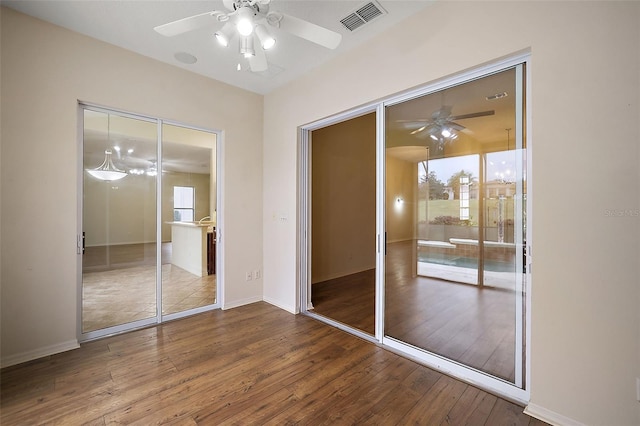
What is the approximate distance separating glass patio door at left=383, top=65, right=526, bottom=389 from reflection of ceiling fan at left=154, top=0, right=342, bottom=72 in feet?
3.80

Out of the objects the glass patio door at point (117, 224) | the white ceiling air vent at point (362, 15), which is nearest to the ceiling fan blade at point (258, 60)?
the white ceiling air vent at point (362, 15)

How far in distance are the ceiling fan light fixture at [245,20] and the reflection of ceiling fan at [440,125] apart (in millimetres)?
1638

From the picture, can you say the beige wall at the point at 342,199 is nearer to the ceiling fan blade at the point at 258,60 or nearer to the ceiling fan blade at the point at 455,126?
the ceiling fan blade at the point at 258,60

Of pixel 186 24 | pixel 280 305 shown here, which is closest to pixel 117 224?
pixel 280 305

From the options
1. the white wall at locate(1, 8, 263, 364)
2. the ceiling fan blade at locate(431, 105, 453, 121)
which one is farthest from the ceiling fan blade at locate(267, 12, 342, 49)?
the white wall at locate(1, 8, 263, 364)

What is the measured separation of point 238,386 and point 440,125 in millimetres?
2778

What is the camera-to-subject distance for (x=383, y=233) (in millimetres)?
2828

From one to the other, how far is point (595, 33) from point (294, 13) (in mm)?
2190

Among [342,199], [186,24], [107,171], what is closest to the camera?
[186,24]

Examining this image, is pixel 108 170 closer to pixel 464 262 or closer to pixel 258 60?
pixel 258 60

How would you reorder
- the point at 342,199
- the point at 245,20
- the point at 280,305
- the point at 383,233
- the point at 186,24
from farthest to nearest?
the point at 342,199, the point at 280,305, the point at 383,233, the point at 186,24, the point at 245,20

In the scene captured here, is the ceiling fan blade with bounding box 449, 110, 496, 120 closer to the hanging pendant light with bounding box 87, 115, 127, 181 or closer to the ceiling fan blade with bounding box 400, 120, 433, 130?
the ceiling fan blade with bounding box 400, 120, 433, 130

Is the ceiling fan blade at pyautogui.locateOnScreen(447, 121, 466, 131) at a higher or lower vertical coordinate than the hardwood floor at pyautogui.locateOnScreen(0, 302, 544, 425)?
higher

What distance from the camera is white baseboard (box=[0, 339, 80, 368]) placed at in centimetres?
243
